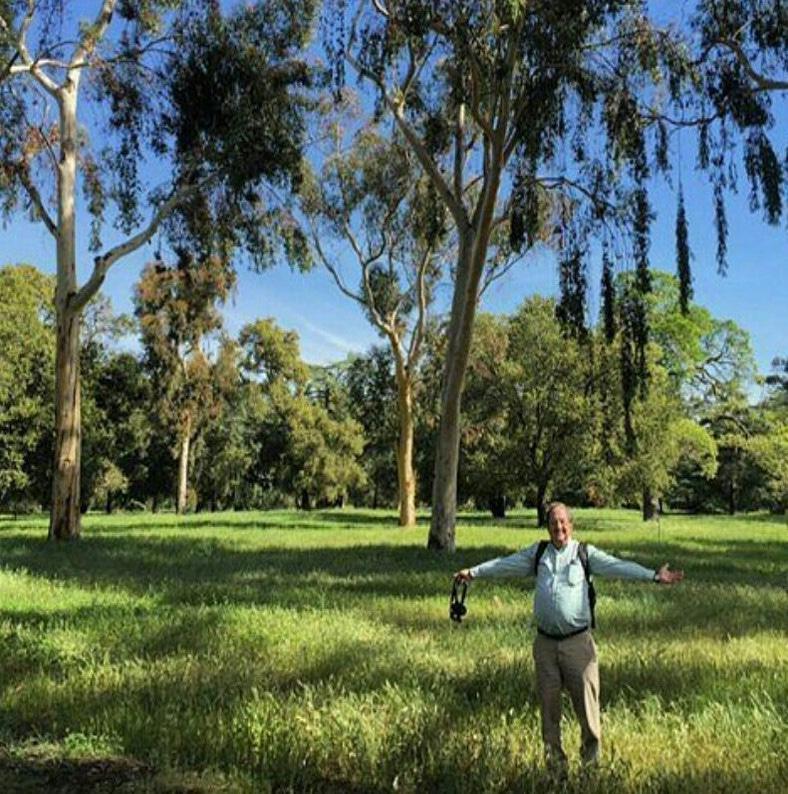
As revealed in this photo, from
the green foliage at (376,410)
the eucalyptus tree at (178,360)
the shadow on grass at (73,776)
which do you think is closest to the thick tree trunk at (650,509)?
the green foliage at (376,410)

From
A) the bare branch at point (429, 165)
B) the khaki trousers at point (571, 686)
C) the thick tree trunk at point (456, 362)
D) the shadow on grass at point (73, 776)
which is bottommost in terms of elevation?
the shadow on grass at point (73, 776)

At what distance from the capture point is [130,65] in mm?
22812

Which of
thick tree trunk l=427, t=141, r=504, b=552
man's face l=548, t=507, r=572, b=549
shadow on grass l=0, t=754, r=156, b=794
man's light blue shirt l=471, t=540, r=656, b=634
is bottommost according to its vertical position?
shadow on grass l=0, t=754, r=156, b=794

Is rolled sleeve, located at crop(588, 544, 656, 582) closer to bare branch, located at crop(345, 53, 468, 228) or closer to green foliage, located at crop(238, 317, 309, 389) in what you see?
bare branch, located at crop(345, 53, 468, 228)

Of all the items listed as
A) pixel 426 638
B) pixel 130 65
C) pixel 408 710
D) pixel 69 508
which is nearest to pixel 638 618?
pixel 426 638

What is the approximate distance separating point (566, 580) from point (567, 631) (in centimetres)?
29

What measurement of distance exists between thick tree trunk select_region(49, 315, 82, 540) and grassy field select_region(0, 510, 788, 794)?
8013mm

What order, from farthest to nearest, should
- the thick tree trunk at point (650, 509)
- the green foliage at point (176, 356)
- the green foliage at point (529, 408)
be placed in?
the green foliage at point (176, 356), the thick tree trunk at point (650, 509), the green foliage at point (529, 408)

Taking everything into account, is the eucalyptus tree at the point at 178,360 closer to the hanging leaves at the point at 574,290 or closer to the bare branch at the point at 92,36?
the bare branch at the point at 92,36

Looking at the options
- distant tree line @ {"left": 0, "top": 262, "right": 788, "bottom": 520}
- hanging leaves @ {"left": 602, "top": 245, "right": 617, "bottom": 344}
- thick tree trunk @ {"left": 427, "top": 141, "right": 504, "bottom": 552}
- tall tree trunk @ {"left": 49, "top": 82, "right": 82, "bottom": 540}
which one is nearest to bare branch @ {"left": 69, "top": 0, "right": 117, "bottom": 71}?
tall tree trunk @ {"left": 49, "top": 82, "right": 82, "bottom": 540}

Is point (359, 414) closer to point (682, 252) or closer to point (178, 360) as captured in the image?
point (178, 360)

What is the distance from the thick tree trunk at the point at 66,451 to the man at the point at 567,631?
18.1 meters

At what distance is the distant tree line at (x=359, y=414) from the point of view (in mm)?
34750

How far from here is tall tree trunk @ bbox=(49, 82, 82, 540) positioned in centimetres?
2105
